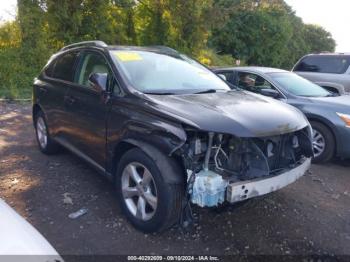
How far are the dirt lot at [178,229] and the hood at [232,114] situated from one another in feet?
3.50

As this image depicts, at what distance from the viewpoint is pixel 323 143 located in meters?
5.86

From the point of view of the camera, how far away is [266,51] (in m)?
34.2

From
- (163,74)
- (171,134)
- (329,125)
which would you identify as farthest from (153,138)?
(329,125)

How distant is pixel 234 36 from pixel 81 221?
29.7 m

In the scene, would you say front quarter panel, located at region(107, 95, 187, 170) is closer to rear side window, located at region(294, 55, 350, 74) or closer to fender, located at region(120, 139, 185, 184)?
fender, located at region(120, 139, 185, 184)

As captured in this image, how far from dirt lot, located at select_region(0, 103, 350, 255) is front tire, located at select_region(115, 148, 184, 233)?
18 centimetres

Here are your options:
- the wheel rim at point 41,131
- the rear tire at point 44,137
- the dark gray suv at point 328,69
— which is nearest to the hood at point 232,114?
the rear tire at point 44,137

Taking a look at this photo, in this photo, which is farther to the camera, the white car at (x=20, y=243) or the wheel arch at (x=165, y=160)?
the wheel arch at (x=165, y=160)

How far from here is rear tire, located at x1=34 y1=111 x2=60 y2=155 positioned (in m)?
5.63

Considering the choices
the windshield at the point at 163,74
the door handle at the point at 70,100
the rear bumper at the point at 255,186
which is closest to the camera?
the rear bumper at the point at 255,186

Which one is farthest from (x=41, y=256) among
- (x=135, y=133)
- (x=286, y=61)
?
(x=286, y=61)

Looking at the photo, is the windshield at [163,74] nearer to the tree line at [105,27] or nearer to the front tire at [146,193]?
the front tire at [146,193]

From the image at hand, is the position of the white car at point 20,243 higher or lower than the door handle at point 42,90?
lower

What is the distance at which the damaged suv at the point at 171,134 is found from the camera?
10.6 ft
